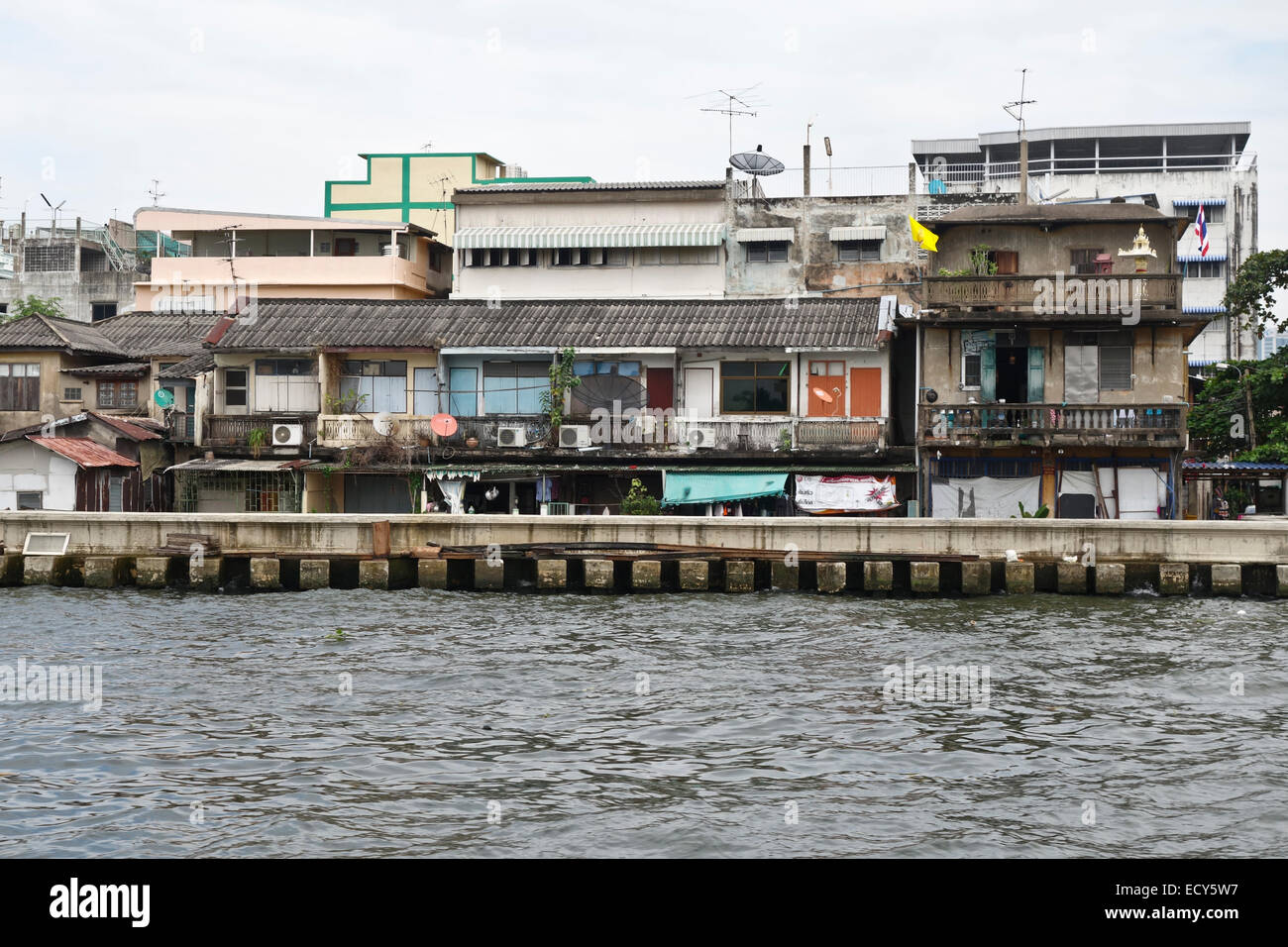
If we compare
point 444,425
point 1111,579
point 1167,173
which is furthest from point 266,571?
point 1167,173

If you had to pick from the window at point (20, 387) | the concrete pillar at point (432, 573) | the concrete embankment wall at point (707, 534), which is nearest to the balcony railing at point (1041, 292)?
the concrete embankment wall at point (707, 534)

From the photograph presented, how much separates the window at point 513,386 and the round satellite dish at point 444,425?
1819 millimetres

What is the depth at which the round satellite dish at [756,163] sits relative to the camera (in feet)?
172

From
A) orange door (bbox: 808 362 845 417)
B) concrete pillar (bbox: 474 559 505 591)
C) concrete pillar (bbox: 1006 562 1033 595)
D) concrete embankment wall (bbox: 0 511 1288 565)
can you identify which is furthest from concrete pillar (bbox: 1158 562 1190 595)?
concrete pillar (bbox: 474 559 505 591)

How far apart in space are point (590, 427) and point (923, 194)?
58.0 ft

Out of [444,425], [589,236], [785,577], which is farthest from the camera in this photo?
[589,236]

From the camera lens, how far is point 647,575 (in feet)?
102

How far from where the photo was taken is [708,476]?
128ft

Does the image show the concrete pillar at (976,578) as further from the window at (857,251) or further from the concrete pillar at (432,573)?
the window at (857,251)

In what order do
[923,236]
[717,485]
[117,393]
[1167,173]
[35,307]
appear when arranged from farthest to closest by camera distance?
[1167,173] < [35,307] < [117,393] < [717,485] < [923,236]

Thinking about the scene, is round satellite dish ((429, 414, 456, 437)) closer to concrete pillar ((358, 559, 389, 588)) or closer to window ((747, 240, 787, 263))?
concrete pillar ((358, 559, 389, 588))

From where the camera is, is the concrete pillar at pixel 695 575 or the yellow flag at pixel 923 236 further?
the yellow flag at pixel 923 236

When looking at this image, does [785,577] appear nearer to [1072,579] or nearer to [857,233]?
[1072,579]

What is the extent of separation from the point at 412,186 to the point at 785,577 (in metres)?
40.9
